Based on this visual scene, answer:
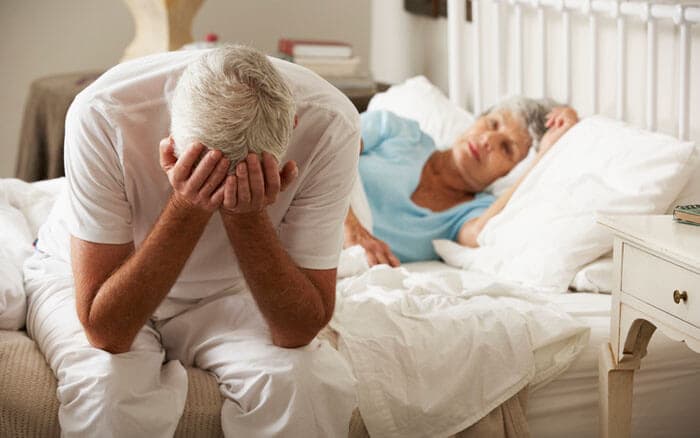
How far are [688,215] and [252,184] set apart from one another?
0.68 meters

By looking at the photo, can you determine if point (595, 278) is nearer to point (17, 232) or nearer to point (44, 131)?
point (17, 232)

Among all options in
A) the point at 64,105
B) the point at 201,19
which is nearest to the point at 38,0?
the point at 201,19

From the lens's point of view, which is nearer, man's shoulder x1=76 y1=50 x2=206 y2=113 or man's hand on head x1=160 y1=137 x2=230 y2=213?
man's hand on head x1=160 y1=137 x2=230 y2=213

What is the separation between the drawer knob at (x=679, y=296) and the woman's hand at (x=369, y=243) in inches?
33.6

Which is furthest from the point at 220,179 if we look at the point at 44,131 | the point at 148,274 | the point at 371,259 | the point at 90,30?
the point at 90,30

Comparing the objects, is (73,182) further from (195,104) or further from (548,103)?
(548,103)

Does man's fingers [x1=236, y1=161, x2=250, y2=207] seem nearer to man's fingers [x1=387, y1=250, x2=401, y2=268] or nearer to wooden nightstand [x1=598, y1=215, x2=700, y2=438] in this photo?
wooden nightstand [x1=598, y1=215, x2=700, y2=438]

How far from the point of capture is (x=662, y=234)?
1517 millimetres

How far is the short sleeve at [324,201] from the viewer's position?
4.97 feet

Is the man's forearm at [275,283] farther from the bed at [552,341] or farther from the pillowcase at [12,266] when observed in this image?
the pillowcase at [12,266]

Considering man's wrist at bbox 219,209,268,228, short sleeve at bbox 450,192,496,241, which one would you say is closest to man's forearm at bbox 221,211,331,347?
man's wrist at bbox 219,209,268,228

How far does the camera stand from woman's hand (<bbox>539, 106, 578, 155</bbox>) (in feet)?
7.81

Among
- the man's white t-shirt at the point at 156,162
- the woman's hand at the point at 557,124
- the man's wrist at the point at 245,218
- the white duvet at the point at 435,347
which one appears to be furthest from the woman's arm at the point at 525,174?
the man's wrist at the point at 245,218

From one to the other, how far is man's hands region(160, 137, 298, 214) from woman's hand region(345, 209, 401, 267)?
900 millimetres
